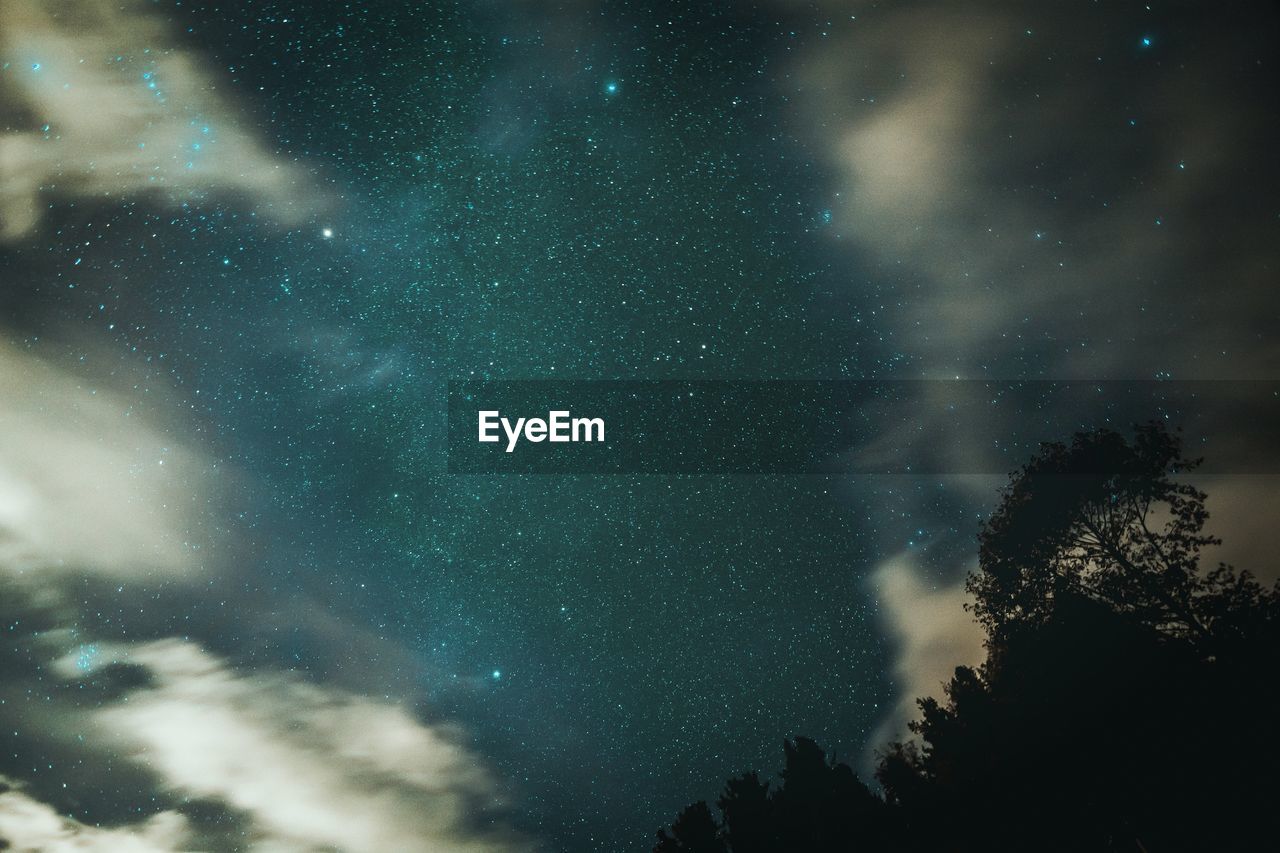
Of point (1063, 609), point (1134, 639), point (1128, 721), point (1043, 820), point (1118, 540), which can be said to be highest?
point (1118, 540)

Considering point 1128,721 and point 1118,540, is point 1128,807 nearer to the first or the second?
point 1128,721

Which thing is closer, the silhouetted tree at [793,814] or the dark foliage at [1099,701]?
the dark foliage at [1099,701]

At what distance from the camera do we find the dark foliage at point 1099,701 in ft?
44.9

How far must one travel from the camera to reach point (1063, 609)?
58.8 feet

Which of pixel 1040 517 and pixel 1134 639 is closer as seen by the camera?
pixel 1134 639

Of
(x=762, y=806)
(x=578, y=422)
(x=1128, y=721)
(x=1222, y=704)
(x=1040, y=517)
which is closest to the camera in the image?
(x=578, y=422)

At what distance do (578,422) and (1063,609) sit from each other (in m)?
15.6

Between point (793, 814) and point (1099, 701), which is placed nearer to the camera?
point (1099, 701)

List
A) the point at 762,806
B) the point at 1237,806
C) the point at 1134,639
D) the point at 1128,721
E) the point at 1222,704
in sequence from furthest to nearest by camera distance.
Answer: the point at 762,806
the point at 1134,639
the point at 1128,721
the point at 1222,704
the point at 1237,806

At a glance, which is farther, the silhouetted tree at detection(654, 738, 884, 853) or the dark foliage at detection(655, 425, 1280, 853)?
the silhouetted tree at detection(654, 738, 884, 853)

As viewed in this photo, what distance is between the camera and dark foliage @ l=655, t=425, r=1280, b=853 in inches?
538

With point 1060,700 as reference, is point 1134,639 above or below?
above

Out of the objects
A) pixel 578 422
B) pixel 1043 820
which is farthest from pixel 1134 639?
pixel 578 422

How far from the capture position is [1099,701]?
15922 mm
